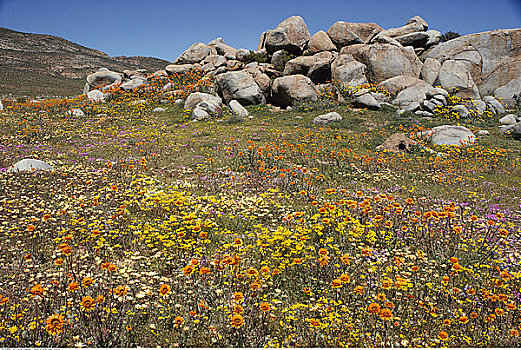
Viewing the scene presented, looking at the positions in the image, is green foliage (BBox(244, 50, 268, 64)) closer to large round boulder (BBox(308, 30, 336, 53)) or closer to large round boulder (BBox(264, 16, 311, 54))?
large round boulder (BBox(264, 16, 311, 54))

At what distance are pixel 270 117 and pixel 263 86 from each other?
5219 mm

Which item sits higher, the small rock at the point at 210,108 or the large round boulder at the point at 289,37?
the large round boulder at the point at 289,37

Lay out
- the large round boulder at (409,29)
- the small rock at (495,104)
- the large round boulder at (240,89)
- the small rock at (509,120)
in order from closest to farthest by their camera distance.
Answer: the small rock at (509,120), the small rock at (495,104), the large round boulder at (240,89), the large round boulder at (409,29)

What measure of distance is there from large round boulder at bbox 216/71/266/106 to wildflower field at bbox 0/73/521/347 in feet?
39.1

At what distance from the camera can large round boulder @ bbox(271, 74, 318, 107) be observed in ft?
73.4

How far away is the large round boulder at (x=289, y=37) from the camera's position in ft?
95.0

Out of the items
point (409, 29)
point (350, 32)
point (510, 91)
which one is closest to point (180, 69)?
point (350, 32)

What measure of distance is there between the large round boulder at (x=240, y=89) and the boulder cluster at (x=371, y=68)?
0.25ft

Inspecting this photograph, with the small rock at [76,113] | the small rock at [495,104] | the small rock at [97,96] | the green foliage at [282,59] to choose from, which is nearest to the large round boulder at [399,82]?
the small rock at [495,104]

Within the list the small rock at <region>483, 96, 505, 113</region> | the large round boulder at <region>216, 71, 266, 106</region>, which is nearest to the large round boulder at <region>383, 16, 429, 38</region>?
the small rock at <region>483, 96, 505, 113</region>

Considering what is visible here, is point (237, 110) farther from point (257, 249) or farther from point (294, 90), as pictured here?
point (257, 249)

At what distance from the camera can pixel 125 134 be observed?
15.1 meters

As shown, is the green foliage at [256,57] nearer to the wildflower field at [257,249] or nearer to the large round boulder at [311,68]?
the large round boulder at [311,68]

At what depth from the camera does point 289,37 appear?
95.1 feet
